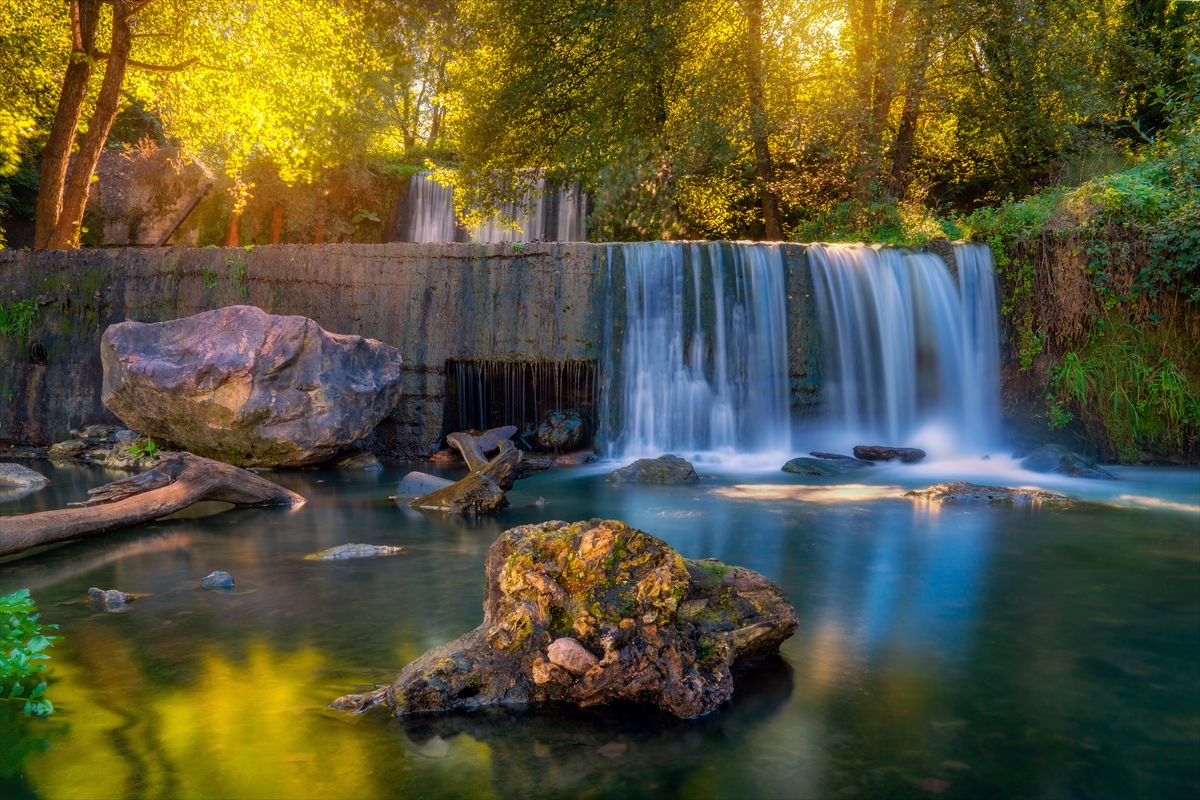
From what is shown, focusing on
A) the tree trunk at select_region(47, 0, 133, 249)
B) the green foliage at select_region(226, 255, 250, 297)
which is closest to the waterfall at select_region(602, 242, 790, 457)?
the green foliage at select_region(226, 255, 250, 297)

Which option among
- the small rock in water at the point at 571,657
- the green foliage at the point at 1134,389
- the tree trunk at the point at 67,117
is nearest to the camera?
the small rock in water at the point at 571,657

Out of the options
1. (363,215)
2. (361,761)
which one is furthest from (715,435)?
(363,215)

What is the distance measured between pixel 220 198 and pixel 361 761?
25491 millimetres

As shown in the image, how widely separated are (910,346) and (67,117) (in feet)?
47.4

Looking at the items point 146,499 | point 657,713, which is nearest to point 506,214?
point 146,499

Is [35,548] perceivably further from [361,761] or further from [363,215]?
[363,215]

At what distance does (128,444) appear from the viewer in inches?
451

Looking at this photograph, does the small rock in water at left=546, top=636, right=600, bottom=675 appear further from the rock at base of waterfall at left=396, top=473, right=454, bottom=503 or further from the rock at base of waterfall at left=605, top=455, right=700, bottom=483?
the rock at base of waterfall at left=605, top=455, right=700, bottom=483

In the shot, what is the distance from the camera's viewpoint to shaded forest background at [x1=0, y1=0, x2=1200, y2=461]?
13945 mm

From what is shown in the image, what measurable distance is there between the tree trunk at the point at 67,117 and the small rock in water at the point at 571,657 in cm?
1510

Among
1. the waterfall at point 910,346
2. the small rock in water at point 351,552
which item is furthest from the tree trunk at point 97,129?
the small rock in water at point 351,552

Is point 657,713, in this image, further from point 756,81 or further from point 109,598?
point 756,81

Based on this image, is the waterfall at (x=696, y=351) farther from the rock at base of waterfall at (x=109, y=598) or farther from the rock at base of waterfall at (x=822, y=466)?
the rock at base of waterfall at (x=109, y=598)

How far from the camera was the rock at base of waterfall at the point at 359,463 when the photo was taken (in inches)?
433
